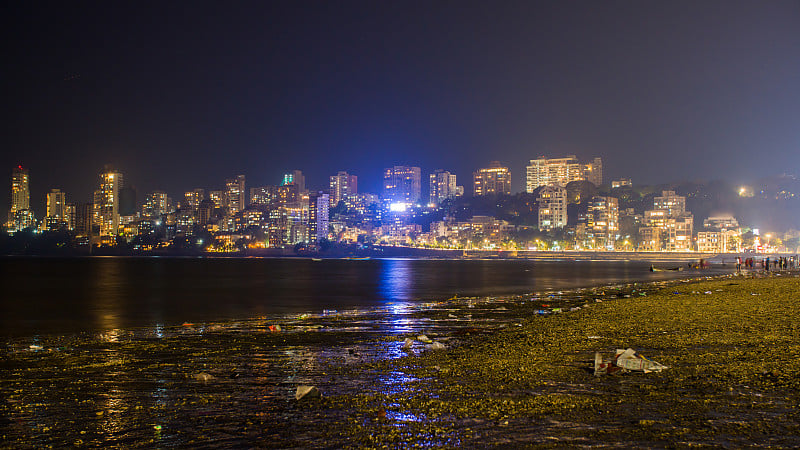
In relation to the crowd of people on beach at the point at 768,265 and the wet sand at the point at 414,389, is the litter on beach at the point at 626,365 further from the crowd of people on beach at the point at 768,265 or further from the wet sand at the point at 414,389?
the crowd of people on beach at the point at 768,265

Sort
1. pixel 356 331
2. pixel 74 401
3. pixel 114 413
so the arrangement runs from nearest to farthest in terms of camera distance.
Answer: pixel 114 413
pixel 74 401
pixel 356 331

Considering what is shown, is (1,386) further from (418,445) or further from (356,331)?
(356,331)

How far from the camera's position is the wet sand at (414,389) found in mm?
6488

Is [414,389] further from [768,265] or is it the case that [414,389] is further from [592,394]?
[768,265]

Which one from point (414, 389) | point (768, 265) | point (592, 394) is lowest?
point (768, 265)

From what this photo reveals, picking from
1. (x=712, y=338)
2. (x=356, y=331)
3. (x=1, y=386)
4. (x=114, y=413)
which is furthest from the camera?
(x=356, y=331)

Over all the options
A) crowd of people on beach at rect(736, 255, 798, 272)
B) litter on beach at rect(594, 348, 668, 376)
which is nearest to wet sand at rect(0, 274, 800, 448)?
litter on beach at rect(594, 348, 668, 376)

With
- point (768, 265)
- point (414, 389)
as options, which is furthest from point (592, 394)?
point (768, 265)

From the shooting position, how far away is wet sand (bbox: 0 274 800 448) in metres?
6.49

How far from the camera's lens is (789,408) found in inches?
272

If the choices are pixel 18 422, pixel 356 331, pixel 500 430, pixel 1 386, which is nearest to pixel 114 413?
pixel 18 422

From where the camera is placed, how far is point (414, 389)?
28.6 ft

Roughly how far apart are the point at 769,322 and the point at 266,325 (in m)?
14.8

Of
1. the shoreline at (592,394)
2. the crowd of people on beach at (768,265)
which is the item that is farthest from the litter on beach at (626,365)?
the crowd of people on beach at (768,265)
